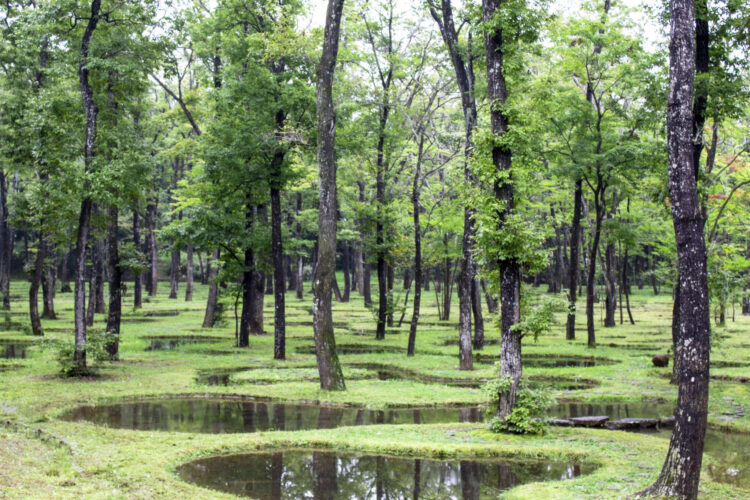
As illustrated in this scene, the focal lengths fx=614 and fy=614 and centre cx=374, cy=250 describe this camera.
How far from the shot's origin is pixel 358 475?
371 inches

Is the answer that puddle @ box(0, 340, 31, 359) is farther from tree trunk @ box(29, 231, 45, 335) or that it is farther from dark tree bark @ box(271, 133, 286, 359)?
dark tree bark @ box(271, 133, 286, 359)

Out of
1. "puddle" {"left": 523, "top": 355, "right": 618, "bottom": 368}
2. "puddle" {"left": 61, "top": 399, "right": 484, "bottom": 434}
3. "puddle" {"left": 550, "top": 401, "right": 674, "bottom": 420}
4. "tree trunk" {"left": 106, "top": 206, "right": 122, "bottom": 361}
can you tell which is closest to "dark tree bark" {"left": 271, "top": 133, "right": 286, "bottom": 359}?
"tree trunk" {"left": 106, "top": 206, "right": 122, "bottom": 361}

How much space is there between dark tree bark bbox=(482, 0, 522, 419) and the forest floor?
112cm

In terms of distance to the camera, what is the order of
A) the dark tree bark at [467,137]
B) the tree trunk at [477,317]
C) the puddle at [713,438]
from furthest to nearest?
1. the tree trunk at [477,317]
2. the dark tree bark at [467,137]
3. the puddle at [713,438]

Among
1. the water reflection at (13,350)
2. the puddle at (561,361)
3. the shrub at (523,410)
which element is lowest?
the puddle at (561,361)

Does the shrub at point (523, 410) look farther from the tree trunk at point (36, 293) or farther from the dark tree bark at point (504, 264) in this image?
the tree trunk at point (36, 293)

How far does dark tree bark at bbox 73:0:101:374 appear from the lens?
16969mm

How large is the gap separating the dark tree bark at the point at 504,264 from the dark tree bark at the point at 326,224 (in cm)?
550

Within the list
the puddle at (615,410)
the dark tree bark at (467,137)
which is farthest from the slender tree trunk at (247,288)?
the puddle at (615,410)

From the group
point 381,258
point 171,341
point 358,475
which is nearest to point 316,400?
point 358,475

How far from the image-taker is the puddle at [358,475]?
8.63 metres

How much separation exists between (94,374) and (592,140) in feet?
68.1

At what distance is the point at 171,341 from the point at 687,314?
79.3 feet

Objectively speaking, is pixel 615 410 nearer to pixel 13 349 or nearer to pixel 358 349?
pixel 358 349
